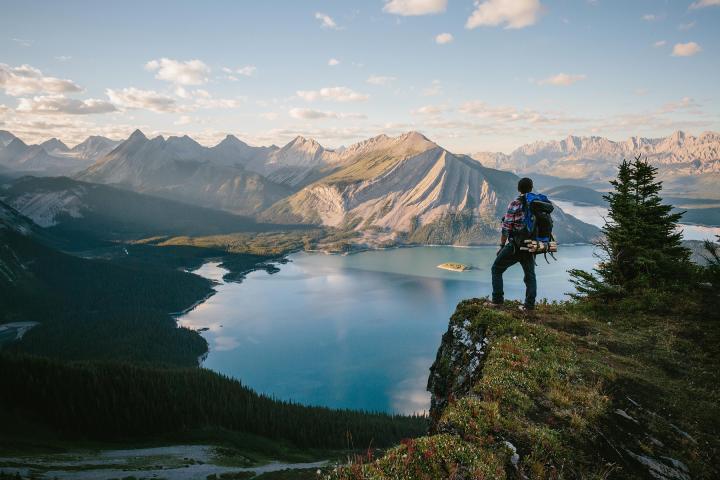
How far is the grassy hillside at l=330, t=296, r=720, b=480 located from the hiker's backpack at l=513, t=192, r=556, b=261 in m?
3.11

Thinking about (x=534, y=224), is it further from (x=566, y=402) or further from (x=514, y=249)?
(x=566, y=402)

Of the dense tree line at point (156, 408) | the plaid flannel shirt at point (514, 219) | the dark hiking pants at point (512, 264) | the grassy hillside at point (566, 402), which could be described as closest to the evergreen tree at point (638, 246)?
the grassy hillside at point (566, 402)

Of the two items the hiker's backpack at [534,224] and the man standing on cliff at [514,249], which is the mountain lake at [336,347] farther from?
the hiker's backpack at [534,224]

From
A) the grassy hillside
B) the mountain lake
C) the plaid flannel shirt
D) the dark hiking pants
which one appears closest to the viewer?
the grassy hillside

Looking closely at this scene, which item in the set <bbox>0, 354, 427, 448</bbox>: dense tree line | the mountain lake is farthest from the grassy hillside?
the mountain lake

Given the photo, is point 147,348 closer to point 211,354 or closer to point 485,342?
point 211,354

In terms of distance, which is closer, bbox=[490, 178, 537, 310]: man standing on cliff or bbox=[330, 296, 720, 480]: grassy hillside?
bbox=[330, 296, 720, 480]: grassy hillside

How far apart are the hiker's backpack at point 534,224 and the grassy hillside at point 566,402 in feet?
10.2

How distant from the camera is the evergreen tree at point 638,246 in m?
22.7

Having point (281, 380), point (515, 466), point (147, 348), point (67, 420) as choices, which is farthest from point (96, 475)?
point (147, 348)

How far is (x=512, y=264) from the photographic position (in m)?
18.2

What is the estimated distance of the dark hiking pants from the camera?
59.3ft

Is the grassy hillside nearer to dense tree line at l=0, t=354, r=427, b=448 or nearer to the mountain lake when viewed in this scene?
dense tree line at l=0, t=354, r=427, b=448

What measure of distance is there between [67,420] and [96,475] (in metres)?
51.5
